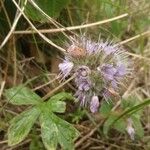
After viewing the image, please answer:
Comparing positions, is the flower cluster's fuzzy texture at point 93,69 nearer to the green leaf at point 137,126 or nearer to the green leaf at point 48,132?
the green leaf at point 48,132

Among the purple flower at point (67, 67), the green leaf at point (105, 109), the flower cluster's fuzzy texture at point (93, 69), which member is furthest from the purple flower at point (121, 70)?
the green leaf at point (105, 109)

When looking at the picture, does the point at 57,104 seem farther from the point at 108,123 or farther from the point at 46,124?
the point at 108,123

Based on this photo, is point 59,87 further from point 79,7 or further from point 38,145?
point 79,7

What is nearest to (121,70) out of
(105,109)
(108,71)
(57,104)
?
(108,71)

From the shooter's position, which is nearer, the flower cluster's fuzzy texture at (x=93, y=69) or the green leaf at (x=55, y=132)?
the flower cluster's fuzzy texture at (x=93, y=69)

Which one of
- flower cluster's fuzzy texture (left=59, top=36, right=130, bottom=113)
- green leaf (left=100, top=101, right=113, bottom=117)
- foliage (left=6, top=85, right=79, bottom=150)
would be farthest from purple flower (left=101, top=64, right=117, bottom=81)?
green leaf (left=100, top=101, right=113, bottom=117)

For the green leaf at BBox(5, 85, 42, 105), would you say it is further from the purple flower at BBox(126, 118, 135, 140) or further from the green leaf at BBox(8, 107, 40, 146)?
the purple flower at BBox(126, 118, 135, 140)
